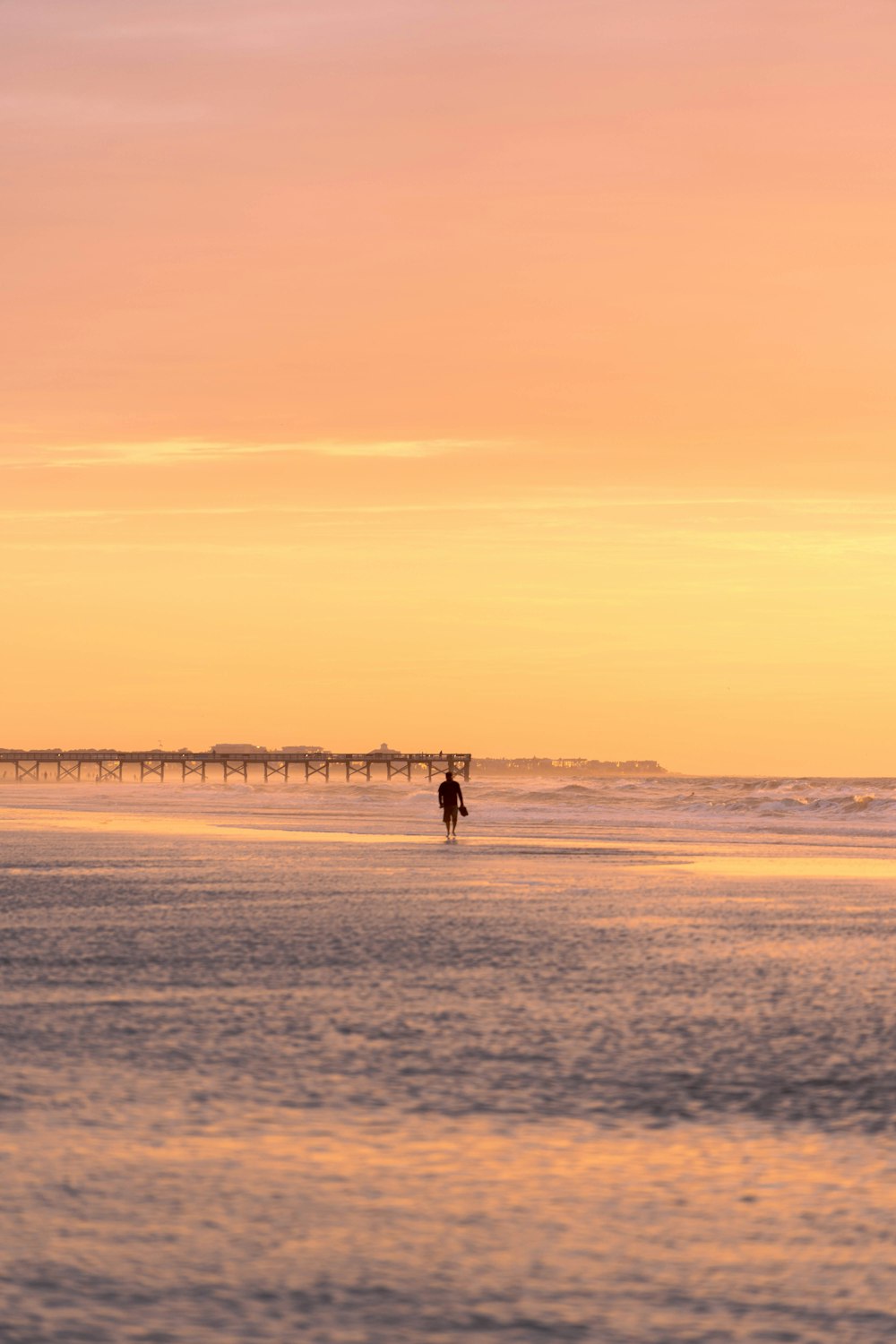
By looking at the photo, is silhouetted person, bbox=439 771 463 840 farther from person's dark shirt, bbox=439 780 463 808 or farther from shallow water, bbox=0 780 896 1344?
shallow water, bbox=0 780 896 1344

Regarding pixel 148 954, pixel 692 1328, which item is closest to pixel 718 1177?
pixel 692 1328

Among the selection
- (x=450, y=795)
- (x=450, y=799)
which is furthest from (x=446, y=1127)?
(x=450, y=795)

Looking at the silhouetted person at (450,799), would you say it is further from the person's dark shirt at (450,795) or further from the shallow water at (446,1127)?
the shallow water at (446,1127)

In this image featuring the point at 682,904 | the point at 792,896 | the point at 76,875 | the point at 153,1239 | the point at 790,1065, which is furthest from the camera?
the point at 76,875

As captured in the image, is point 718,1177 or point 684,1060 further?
point 684,1060

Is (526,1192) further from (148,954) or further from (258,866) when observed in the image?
(258,866)

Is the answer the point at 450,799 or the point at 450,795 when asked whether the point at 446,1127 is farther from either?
the point at 450,795

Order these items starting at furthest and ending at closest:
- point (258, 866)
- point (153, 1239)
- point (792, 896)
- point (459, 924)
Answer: point (258, 866) → point (792, 896) → point (459, 924) → point (153, 1239)

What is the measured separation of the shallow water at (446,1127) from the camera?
6.02 m

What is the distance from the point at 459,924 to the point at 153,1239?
1306 centimetres

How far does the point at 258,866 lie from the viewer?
3142 cm

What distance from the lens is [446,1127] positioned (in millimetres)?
8711

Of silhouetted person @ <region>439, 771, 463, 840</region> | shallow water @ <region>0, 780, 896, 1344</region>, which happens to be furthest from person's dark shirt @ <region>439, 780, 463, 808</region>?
shallow water @ <region>0, 780, 896, 1344</region>

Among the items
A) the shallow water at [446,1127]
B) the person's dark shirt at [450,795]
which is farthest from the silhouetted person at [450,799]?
the shallow water at [446,1127]
